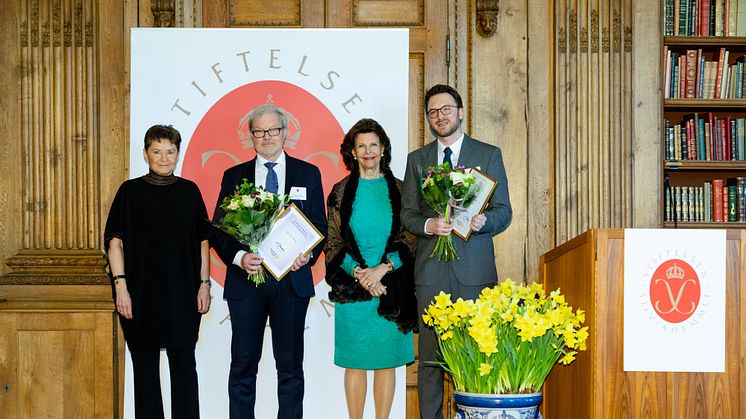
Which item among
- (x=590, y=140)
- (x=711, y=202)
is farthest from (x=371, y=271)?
(x=711, y=202)

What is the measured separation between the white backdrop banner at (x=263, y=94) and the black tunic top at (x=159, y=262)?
15.6 inches

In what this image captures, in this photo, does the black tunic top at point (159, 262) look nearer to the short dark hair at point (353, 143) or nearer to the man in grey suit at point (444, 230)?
the short dark hair at point (353, 143)

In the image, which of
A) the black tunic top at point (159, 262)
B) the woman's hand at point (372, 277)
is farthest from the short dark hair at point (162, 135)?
the woman's hand at point (372, 277)

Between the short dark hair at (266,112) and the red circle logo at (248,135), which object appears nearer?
the short dark hair at (266,112)

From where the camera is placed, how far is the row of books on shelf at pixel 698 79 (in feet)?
19.2

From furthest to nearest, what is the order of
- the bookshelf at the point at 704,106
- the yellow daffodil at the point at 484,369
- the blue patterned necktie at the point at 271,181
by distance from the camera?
1. the bookshelf at the point at 704,106
2. the blue patterned necktie at the point at 271,181
3. the yellow daffodil at the point at 484,369

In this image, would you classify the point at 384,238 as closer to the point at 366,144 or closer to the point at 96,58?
the point at 366,144

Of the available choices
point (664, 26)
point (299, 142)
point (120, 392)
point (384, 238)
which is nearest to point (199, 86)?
point (299, 142)

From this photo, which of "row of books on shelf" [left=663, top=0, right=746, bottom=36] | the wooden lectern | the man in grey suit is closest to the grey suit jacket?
the man in grey suit

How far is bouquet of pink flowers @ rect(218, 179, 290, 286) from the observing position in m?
4.80

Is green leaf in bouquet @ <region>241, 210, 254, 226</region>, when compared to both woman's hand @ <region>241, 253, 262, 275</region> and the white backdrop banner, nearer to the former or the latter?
woman's hand @ <region>241, 253, 262, 275</region>

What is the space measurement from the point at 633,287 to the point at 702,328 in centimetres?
28

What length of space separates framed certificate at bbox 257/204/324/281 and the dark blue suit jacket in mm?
69

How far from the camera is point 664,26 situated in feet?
18.9
